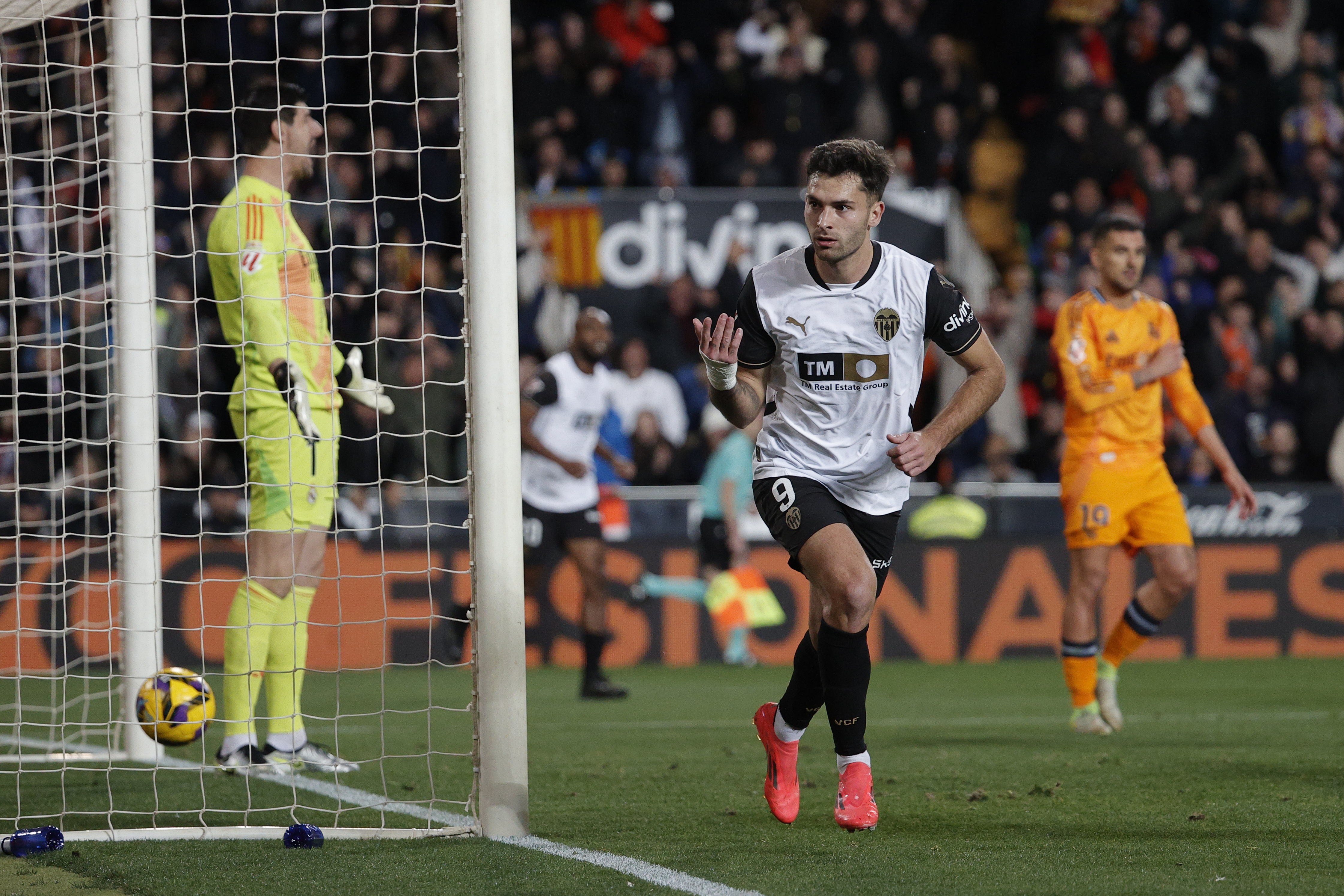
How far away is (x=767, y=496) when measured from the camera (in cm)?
490

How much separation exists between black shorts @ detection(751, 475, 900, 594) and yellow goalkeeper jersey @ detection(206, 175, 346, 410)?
72.8 inches

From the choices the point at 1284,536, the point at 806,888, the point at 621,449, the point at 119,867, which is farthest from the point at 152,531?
the point at 1284,536

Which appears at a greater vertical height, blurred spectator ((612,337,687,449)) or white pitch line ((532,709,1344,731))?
blurred spectator ((612,337,687,449))

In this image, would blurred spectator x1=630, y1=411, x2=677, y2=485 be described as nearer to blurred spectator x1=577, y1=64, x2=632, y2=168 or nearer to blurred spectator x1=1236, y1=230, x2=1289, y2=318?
blurred spectator x1=577, y1=64, x2=632, y2=168

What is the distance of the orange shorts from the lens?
7.36 metres

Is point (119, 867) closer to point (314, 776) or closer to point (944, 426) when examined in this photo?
point (314, 776)

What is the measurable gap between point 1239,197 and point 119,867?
13.6 metres

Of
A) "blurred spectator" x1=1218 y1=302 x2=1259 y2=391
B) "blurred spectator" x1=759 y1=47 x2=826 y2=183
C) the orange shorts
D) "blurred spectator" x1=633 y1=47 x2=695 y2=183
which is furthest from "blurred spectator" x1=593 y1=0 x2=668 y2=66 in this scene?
the orange shorts

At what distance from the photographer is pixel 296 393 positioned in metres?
5.60

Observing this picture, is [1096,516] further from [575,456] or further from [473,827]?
[473,827]

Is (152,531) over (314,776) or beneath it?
over

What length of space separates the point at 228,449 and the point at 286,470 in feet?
23.2

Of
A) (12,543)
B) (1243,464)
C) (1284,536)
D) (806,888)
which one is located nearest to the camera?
(806,888)

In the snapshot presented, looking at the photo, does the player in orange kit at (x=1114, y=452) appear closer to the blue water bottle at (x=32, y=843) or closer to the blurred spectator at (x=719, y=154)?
the blue water bottle at (x=32, y=843)
